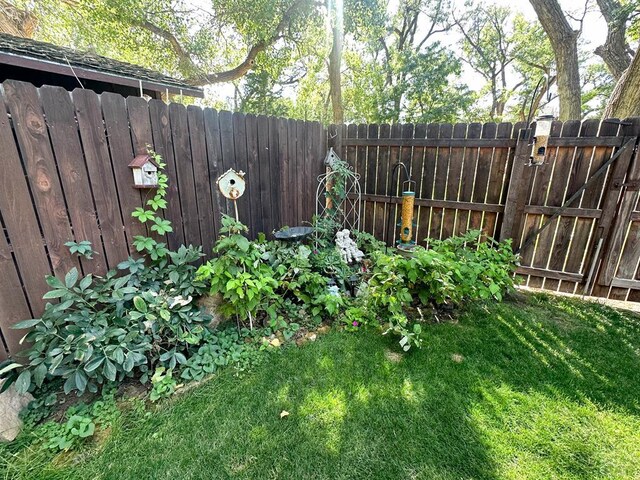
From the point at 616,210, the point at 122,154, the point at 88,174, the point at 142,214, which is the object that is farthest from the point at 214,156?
the point at 616,210

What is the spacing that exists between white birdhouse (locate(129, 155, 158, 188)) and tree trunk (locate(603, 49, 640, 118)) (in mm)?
5463

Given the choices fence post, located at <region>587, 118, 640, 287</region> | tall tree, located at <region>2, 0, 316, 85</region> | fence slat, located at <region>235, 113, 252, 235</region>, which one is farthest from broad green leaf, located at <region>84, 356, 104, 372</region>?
tall tree, located at <region>2, 0, 316, 85</region>

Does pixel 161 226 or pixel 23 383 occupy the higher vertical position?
pixel 161 226

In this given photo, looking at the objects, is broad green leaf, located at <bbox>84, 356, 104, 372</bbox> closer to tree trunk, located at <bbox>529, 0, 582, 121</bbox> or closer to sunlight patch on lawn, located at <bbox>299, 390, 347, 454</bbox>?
sunlight patch on lawn, located at <bbox>299, 390, 347, 454</bbox>

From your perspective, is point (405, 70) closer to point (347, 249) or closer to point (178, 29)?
point (178, 29)

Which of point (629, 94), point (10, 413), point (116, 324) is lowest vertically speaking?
point (10, 413)

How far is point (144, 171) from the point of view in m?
2.06

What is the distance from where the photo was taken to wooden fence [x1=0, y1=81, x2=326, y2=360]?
162 cm

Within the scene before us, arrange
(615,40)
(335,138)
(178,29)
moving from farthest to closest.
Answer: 1. (178,29)
2. (615,40)
3. (335,138)

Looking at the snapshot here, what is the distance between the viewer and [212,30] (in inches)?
301

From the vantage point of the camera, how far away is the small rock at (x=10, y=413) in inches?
57.3

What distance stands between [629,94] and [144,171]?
5.55 metres

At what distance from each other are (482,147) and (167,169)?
130 inches

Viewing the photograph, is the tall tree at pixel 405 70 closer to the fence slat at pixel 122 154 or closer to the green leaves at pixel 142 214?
the fence slat at pixel 122 154
